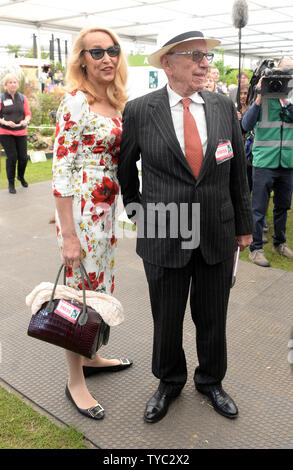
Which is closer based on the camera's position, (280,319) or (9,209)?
(280,319)

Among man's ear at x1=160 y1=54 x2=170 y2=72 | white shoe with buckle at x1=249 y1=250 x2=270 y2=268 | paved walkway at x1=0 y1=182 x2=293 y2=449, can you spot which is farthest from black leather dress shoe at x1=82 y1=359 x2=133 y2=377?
white shoe with buckle at x1=249 y1=250 x2=270 y2=268

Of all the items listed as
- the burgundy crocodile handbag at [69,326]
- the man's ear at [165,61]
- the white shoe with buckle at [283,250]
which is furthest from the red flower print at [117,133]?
the white shoe with buckle at [283,250]

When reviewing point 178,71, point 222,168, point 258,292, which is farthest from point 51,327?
point 258,292

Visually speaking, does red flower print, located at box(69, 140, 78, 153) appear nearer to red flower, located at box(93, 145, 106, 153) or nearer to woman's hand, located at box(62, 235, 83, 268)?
red flower, located at box(93, 145, 106, 153)

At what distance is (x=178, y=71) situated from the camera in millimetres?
1860

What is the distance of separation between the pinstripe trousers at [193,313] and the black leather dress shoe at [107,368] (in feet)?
1.28

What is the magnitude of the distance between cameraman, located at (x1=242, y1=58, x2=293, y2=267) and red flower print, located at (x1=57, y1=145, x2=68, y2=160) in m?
2.45

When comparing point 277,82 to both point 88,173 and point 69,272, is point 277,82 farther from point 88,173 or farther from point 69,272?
point 69,272

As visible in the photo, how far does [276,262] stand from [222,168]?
2574mm

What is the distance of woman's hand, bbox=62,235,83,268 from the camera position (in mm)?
1999

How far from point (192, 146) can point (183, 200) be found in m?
0.23

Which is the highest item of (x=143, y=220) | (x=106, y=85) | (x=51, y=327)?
(x=106, y=85)

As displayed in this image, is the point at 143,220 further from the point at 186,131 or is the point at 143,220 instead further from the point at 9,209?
the point at 9,209

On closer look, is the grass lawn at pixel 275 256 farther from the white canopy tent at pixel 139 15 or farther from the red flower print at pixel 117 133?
the white canopy tent at pixel 139 15
